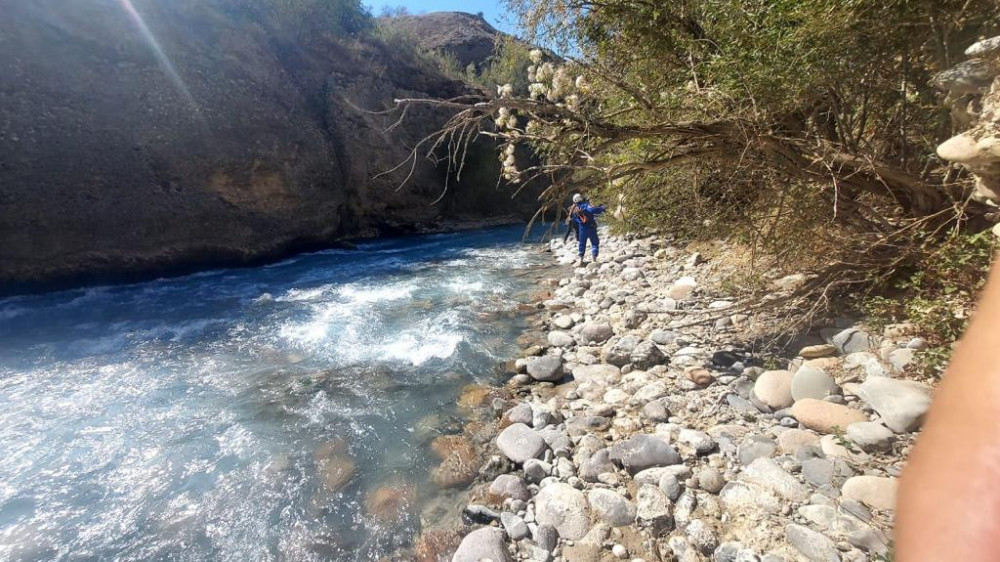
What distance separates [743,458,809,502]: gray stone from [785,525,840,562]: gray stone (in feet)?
0.76

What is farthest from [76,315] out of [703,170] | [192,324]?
[703,170]

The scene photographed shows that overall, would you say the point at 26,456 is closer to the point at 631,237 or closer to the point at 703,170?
the point at 703,170

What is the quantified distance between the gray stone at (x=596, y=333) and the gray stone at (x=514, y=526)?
239 centimetres

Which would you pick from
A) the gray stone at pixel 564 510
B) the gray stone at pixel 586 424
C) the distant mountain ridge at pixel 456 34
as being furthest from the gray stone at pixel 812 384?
the distant mountain ridge at pixel 456 34

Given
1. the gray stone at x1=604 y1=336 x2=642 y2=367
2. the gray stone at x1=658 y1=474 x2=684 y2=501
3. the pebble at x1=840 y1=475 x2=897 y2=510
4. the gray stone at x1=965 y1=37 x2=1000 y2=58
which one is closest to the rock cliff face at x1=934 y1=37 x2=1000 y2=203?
the gray stone at x1=965 y1=37 x2=1000 y2=58

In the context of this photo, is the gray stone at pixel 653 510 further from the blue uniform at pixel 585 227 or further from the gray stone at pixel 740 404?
the blue uniform at pixel 585 227

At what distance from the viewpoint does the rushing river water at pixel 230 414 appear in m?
2.53

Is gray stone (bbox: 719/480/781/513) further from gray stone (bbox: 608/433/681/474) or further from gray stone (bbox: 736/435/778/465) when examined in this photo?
gray stone (bbox: 608/433/681/474)

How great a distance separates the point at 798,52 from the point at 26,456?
622 centimetres

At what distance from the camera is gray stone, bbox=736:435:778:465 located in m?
2.37

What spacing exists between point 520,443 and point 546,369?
41.8 inches

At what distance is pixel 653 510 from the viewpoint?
2199 millimetres

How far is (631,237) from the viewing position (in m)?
8.65

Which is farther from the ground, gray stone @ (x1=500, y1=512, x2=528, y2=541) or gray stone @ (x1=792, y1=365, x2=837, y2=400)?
gray stone @ (x1=792, y1=365, x2=837, y2=400)
